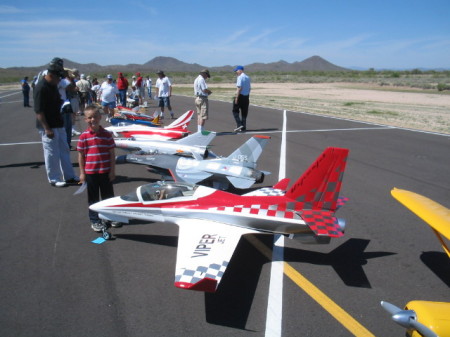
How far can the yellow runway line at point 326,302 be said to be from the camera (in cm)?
387

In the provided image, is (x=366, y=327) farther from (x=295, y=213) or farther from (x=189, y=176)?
(x=189, y=176)

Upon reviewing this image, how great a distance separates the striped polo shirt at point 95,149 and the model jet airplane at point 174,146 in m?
3.52

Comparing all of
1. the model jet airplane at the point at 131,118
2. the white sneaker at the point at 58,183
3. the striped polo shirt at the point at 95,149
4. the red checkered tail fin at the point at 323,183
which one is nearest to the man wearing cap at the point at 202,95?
the model jet airplane at the point at 131,118

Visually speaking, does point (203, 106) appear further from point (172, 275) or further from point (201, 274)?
point (201, 274)

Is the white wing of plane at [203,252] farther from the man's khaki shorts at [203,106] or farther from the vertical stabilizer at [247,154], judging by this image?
the man's khaki shorts at [203,106]

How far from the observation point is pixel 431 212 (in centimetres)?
460

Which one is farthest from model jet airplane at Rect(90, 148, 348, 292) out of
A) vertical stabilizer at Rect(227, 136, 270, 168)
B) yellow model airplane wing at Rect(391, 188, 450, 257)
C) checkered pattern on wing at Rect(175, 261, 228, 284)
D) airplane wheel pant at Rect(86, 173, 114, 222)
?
vertical stabilizer at Rect(227, 136, 270, 168)

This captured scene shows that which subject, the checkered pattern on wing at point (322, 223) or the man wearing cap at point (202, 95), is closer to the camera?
the checkered pattern on wing at point (322, 223)

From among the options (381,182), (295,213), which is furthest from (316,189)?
(381,182)

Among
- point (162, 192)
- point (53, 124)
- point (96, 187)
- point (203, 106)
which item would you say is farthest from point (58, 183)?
point (203, 106)

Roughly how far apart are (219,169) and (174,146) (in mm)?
2388

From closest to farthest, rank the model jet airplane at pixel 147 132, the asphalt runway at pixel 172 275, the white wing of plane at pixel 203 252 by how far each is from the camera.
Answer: the white wing of plane at pixel 203 252 < the asphalt runway at pixel 172 275 < the model jet airplane at pixel 147 132

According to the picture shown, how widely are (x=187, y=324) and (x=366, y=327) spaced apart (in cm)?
222

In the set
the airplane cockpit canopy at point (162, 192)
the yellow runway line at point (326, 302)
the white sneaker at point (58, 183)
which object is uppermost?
the airplane cockpit canopy at point (162, 192)
